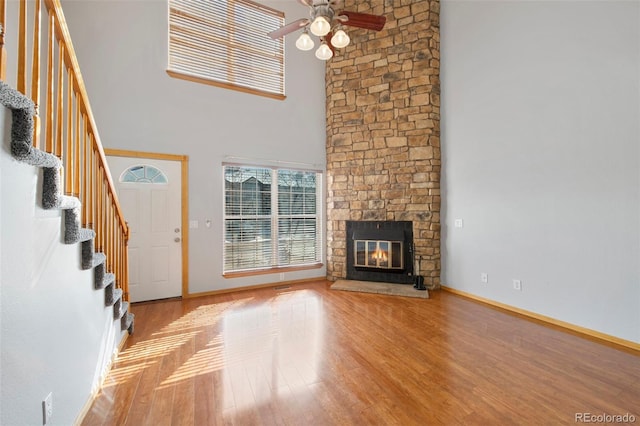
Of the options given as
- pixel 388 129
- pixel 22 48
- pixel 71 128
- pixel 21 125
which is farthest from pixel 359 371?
pixel 388 129

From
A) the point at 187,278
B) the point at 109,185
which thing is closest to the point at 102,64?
the point at 109,185

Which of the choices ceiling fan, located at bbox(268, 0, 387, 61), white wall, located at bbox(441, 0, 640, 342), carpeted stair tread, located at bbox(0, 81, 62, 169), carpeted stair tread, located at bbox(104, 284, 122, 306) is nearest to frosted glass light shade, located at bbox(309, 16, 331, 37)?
ceiling fan, located at bbox(268, 0, 387, 61)

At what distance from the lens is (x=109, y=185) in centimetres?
242

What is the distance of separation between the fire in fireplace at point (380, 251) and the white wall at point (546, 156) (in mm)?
603

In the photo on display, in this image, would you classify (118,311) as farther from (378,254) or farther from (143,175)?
(378,254)

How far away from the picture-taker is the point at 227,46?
14.3 feet

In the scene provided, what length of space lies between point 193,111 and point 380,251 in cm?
356

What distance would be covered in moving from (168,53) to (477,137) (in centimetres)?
448

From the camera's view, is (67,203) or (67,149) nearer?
(67,203)

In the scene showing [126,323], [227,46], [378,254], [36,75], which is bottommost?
[126,323]

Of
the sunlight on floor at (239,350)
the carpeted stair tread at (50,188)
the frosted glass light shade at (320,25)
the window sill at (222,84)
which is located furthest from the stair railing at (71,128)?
the frosted glass light shade at (320,25)

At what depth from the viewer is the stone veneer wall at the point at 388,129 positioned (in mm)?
4324

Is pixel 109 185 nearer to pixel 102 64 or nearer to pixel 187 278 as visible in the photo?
pixel 187 278
